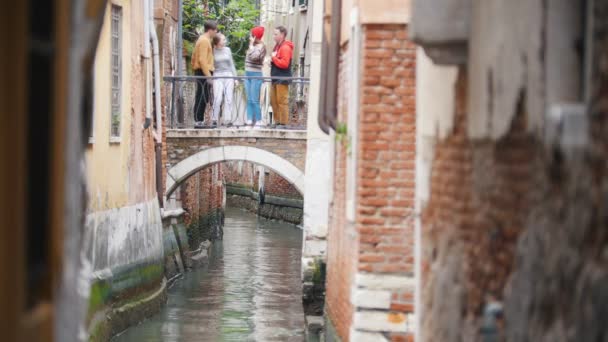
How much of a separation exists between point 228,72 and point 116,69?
7.67 m

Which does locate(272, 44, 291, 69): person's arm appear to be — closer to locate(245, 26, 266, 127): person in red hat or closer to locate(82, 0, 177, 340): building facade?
locate(245, 26, 266, 127): person in red hat

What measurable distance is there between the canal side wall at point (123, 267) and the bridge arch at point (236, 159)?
4.55 m

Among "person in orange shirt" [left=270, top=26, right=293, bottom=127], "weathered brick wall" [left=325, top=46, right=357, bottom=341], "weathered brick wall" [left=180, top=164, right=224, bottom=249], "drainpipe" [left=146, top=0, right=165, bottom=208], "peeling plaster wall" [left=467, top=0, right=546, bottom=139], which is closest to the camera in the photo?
"peeling plaster wall" [left=467, top=0, right=546, bottom=139]

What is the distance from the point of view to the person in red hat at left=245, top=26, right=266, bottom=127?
77.7ft

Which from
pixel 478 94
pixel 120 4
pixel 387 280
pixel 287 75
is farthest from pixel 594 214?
pixel 287 75

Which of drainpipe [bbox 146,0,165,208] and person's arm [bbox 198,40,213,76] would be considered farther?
person's arm [bbox 198,40,213,76]

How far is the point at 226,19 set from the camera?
1302 inches

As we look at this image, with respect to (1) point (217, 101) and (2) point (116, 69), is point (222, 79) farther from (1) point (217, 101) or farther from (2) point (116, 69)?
(2) point (116, 69)

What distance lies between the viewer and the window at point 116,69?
16172mm

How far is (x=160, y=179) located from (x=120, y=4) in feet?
16.9

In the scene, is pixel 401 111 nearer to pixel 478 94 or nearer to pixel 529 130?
pixel 478 94

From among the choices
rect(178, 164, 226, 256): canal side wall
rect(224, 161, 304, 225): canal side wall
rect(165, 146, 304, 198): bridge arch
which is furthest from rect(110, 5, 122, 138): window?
rect(224, 161, 304, 225): canal side wall

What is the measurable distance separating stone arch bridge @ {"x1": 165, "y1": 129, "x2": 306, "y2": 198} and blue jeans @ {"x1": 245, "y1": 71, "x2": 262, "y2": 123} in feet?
1.15

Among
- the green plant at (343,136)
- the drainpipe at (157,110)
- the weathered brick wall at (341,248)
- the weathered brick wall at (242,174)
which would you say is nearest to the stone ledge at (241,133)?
the drainpipe at (157,110)
